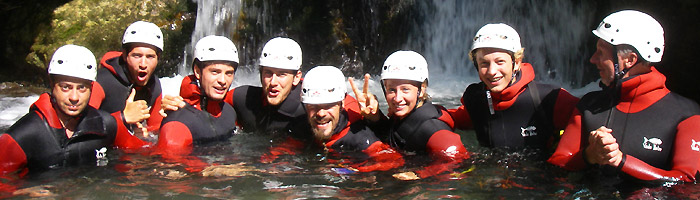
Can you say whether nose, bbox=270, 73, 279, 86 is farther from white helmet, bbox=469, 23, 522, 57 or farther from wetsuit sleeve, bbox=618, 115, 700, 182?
wetsuit sleeve, bbox=618, 115, 700, 182

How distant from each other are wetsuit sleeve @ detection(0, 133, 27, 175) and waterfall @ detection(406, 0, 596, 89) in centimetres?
823

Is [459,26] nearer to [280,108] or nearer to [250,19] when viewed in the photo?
[250,19]

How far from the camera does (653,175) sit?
4.91 m

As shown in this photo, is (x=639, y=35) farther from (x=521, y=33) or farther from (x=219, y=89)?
(x=521, y=33)

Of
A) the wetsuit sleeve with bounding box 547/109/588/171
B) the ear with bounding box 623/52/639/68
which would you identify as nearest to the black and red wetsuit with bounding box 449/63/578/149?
the wetsuit sleeve with bounding box 547/109/588/171

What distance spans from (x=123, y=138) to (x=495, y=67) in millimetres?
3340

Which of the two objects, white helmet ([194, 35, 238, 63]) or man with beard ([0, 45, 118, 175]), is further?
white helmet ([194, 35, 238, 63])

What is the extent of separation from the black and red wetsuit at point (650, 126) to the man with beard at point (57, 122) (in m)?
3.84

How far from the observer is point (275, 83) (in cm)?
678

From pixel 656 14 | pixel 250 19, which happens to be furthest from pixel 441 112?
pixel 250 19

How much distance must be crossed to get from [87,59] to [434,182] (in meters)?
2.89

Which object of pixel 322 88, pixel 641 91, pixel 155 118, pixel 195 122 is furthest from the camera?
pixel 155 118

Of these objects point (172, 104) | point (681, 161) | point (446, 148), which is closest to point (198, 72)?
point (172, 104)

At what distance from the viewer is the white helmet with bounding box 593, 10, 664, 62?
16.1 feet
